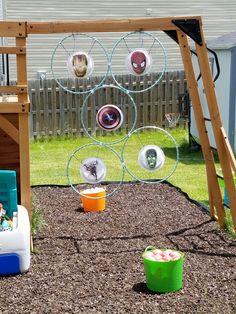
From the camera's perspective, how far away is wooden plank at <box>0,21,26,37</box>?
5.19 m

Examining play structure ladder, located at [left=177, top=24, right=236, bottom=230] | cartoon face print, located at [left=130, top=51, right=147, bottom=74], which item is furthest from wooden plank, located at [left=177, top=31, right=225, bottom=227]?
cartoon face print, located at [left=130, top=51, right=147, bottom=74]

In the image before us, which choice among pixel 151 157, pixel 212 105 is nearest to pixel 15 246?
pixel 151 157

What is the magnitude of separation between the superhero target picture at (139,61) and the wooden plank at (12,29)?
1412 mm

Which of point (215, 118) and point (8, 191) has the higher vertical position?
point (215, 118)

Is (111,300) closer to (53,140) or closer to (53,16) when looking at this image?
(53,140)

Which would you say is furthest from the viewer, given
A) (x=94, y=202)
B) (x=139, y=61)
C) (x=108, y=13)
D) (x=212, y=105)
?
(x=108, y=13)

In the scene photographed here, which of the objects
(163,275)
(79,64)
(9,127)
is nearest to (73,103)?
(79,64)

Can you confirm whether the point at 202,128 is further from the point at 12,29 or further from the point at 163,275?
the point at 12,29

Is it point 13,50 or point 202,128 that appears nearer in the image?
point 13,50

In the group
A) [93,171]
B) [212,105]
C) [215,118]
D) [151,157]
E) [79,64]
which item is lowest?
[93,171]

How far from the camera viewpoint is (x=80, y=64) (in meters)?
6.32

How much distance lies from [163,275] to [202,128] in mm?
2038

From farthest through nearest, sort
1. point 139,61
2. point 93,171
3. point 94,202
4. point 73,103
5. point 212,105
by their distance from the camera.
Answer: point 73,103, point 94,202, point 93,171, point 139,61, point 212,105

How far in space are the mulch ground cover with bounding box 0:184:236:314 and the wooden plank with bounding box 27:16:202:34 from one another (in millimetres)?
2109
